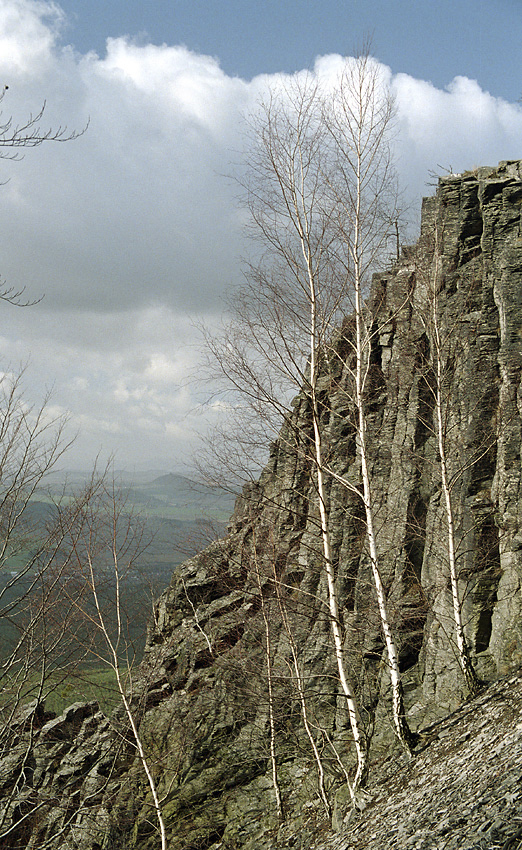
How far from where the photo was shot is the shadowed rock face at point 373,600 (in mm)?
13680

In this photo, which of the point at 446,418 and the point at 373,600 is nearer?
the point at 446,418

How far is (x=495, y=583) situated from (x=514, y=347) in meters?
6.28

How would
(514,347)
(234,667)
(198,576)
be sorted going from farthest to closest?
1. (198,576)
2. (234,667)
3. (514,347)

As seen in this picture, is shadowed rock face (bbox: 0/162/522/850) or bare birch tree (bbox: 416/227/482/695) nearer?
bare birch tree (bbox: 416/227/482/695)

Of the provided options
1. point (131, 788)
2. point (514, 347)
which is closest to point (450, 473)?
point (514, 347)

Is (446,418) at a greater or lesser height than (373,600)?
greater

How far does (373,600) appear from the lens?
55.0ft

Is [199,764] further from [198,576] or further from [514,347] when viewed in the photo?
[514,347]

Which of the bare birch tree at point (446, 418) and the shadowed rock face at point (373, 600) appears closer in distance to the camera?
the bare birch tree at point (446, 418)

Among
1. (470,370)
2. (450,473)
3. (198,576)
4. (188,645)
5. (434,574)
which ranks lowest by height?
(188,645)

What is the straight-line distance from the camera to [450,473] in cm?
1622

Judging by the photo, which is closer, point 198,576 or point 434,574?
point 434,574

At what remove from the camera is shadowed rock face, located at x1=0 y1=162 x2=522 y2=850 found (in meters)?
13.7

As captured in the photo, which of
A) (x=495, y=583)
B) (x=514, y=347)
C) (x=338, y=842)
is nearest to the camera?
(x=338, y=842)
